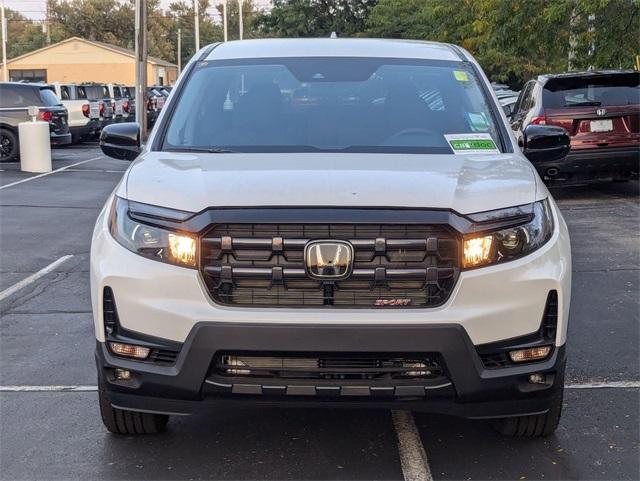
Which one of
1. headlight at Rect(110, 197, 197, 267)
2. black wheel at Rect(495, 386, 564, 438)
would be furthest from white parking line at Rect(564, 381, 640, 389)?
headlight at Rect(110, 197, 197, 267)

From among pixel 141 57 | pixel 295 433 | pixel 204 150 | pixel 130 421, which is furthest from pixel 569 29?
pixel 130 421

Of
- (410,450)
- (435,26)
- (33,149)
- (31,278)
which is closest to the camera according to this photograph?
(410,450)

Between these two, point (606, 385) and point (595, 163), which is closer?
point (606, 385)

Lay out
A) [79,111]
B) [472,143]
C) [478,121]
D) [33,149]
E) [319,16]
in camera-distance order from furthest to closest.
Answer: [319,16]
[79,111]
[33,149]
[478,121]
[472,143]

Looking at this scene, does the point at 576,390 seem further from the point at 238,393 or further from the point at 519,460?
the point at 238,393

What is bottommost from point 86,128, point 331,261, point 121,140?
point 86,128

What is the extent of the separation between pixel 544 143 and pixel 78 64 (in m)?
73.2

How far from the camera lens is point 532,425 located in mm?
4285

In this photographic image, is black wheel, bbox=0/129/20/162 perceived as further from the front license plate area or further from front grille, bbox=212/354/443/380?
front grille, bbox=212/354/443/380

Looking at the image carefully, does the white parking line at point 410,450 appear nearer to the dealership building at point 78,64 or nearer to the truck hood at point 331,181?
the truck hood at point 331,181

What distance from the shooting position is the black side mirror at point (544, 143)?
5.40 meters

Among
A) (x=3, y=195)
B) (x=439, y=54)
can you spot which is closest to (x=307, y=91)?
(x=439, y=54)

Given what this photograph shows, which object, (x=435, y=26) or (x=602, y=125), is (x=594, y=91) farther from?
(x=435, y=26)

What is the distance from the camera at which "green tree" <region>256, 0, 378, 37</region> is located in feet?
197
